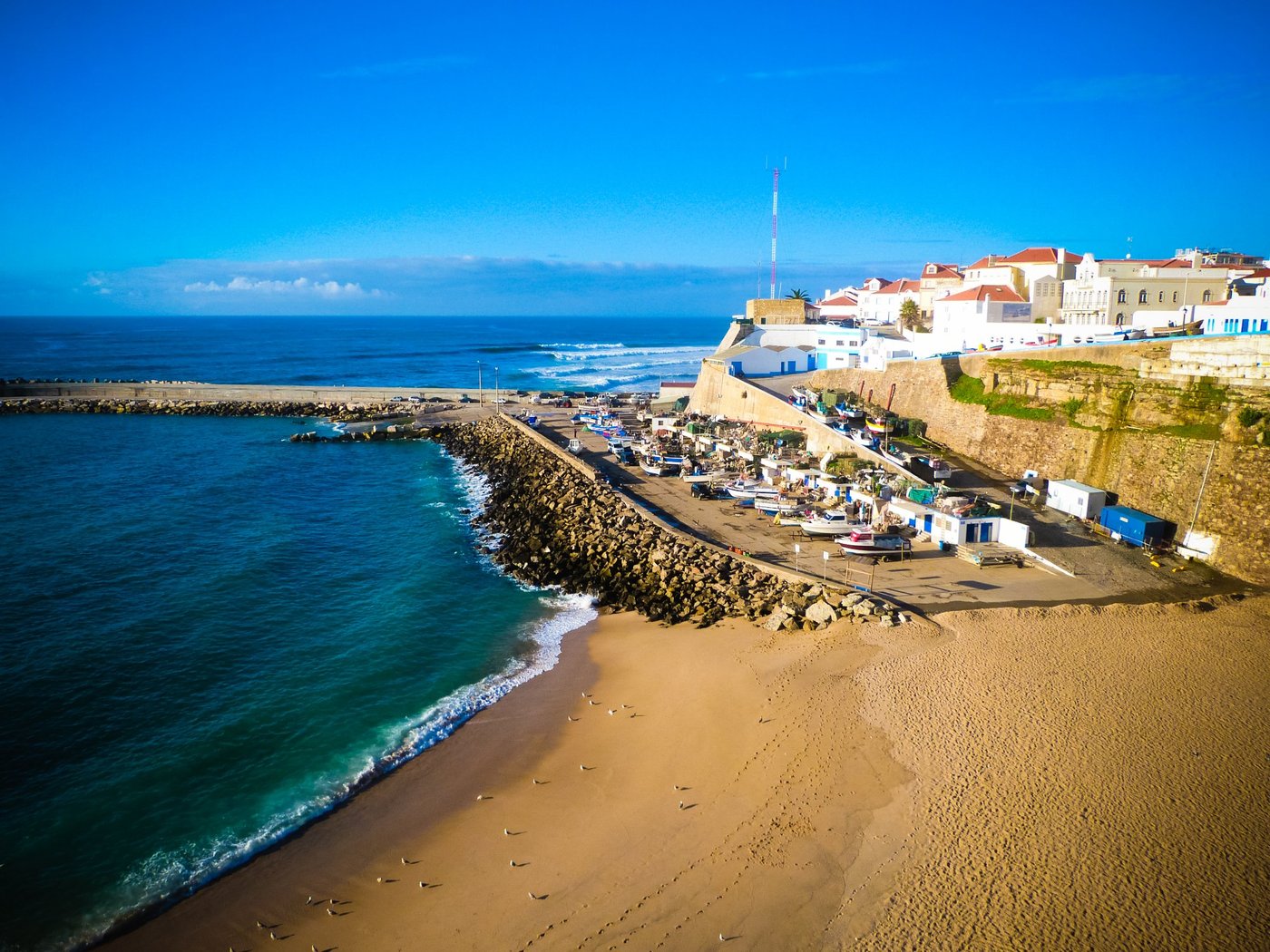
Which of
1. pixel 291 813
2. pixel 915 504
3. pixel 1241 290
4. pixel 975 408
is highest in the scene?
pixel 1241 290

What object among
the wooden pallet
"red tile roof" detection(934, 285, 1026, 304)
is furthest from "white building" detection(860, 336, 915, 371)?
the wooden pallet

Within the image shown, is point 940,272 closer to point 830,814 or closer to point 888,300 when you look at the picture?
point 888,300

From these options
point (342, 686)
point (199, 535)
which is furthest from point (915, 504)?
point (199, 535)

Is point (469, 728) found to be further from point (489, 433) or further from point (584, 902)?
point (489, 433)

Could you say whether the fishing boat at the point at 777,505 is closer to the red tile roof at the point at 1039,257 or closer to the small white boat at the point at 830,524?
the small white boat at the point at 830,524

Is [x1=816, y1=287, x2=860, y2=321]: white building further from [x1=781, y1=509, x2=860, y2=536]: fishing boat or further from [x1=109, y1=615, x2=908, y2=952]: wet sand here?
[x1=109, y1=615, x2=908, y2=952]: wet sand

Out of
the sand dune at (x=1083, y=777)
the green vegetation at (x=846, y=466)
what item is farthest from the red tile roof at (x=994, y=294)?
the sand dune at (x=1083, y=777)
